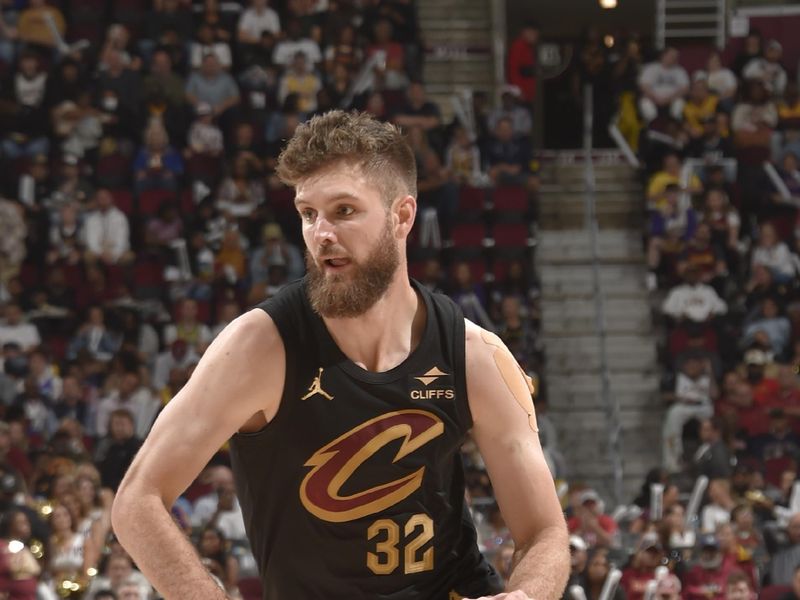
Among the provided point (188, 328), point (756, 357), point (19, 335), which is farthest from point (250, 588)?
point (756, 357)

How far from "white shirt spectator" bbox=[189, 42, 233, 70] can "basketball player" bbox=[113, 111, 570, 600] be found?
13189 millimetres

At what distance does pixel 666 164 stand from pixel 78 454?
7544 mm

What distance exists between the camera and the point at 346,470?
151 inches

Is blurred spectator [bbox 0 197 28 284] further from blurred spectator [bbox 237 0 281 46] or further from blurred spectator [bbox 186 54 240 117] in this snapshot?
blurred spectator [bbox 237 0 281 46]

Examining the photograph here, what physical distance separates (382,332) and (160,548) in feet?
2.72

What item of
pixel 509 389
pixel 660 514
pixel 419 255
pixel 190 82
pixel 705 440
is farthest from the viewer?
pixel 190 82

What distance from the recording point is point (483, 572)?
407 centimetres

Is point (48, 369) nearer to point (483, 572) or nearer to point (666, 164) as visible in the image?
point (666, 164)

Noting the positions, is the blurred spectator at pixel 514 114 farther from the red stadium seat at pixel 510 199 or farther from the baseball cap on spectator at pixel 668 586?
the baseball cap on spectator at pixel 668 586

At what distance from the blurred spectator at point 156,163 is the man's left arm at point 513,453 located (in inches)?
476

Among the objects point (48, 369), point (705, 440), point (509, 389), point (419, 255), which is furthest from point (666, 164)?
point (509, 389)

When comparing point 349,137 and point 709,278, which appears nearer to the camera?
point 349,137

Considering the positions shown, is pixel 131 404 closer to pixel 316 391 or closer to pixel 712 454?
pixel 712 454

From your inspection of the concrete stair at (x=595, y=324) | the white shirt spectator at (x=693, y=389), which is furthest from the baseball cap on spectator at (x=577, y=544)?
the white shirt spectator at (x=693, y=389)
